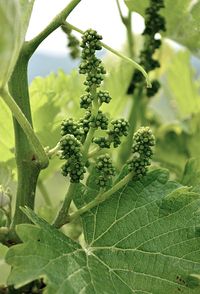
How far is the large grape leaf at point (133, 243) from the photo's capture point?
2.97 ft

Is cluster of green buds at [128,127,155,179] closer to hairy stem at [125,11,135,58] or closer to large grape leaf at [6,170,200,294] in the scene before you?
large grape leaf at [6,170,200,294]

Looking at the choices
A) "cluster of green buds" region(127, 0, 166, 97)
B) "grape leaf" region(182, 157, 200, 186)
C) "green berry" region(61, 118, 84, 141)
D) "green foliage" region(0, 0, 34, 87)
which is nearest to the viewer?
"green foliage" region(0, 0, 34, 87)

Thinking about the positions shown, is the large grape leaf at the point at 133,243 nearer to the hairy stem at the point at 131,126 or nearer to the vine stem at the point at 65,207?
the vine stem at the point at 65,207

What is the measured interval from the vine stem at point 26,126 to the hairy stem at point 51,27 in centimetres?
15

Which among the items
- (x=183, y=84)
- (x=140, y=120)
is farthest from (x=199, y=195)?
(x=183, y=84)

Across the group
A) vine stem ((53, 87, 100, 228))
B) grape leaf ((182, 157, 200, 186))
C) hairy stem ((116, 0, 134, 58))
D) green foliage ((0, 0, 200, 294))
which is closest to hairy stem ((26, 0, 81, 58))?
green foliage ((0, 0, 200, 294))

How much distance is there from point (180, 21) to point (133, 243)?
573 mm

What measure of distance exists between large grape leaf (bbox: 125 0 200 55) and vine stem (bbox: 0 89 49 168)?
361 mm

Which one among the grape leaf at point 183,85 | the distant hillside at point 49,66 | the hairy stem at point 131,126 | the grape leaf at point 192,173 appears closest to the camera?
the grape leaf at point 192,173

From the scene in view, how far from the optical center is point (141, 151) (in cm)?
98

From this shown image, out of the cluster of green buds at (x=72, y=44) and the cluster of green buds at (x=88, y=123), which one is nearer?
the cluster of green buds at (x=88, y=123)

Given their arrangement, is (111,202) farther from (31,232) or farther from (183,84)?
(183,84)

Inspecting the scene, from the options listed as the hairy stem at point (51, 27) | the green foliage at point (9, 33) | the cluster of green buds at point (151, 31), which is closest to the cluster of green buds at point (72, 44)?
the cluster of green buds at point (151, 31)

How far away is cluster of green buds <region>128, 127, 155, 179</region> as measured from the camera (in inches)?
38.7
